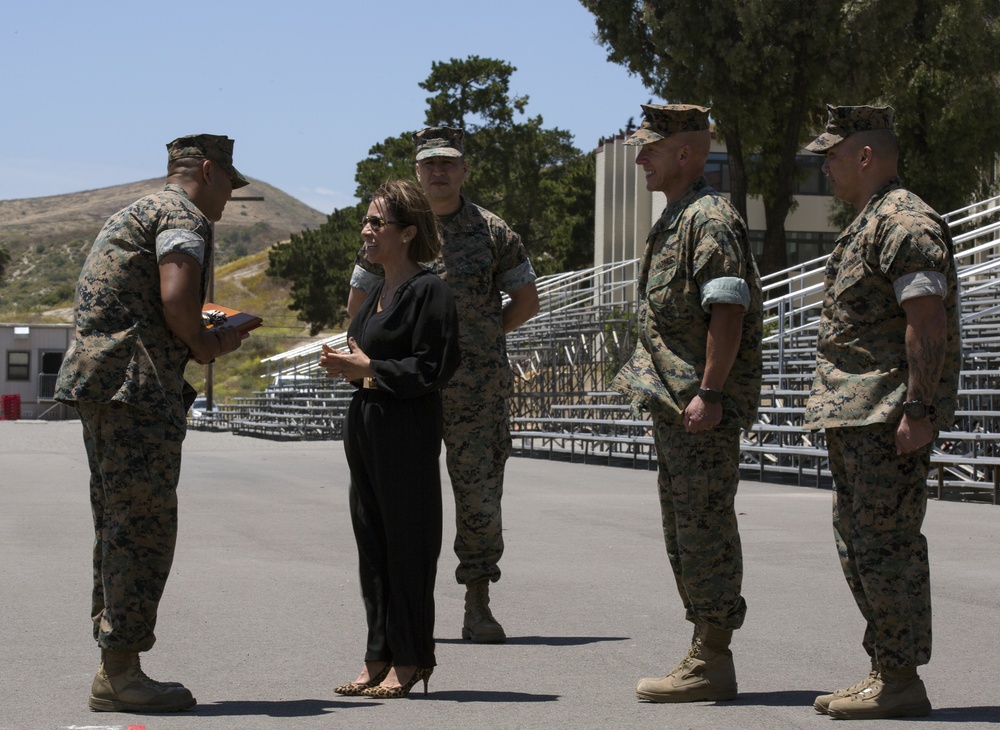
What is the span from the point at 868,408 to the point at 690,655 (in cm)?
108

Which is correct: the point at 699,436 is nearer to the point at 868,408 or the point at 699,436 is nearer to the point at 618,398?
the point at 868,408

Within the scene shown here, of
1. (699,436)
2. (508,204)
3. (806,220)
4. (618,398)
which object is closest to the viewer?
(699,436)

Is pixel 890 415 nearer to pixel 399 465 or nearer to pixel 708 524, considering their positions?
pixel 708 524

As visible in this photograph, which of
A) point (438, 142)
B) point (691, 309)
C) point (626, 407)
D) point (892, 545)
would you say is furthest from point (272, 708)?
point (626, 407)

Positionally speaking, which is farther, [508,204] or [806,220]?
[508,204]

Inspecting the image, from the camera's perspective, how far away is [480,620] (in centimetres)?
602

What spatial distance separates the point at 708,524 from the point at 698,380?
19.3 inches

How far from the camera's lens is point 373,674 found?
4.90 m

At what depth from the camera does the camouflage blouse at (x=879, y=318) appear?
4484mm

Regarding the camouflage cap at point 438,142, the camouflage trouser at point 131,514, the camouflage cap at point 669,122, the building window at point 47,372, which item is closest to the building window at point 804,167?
the building window at point 47,372

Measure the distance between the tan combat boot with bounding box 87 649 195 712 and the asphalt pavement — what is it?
45 mm

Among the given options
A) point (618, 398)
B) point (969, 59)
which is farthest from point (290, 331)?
point (618, 398)

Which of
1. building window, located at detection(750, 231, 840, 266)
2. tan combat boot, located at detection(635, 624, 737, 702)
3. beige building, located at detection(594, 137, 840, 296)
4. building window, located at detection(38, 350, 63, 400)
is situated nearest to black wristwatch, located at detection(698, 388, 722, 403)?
tan combat boot, located at detection(635, 624, 737, 702)

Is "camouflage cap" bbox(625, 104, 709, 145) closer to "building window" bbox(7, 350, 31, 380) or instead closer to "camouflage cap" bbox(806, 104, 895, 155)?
"camouflage cap" bbox(806, 104, 895, 155)
